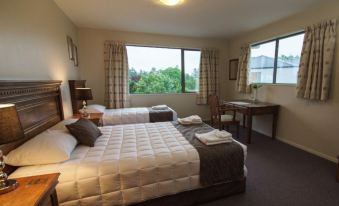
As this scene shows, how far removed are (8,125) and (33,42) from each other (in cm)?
156

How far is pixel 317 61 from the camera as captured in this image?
2748 mm

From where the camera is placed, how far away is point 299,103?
315 cm

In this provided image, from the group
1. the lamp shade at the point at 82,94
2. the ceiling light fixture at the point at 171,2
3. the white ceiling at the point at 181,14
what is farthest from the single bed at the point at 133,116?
the ceiling light fixture at the point at 171,2

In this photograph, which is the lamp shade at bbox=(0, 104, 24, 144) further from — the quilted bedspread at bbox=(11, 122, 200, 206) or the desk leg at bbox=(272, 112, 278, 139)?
the desk leg at bbox=(272, 112, 278, 139)

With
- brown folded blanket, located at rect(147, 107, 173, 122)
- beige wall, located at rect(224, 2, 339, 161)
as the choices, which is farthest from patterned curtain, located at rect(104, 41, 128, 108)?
beige wall, located at rect(224, 2, 339, 161)

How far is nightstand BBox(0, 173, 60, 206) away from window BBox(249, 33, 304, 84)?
395 cm

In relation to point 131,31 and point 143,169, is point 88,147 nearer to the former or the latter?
point 143,169

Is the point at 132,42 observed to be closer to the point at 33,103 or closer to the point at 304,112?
the point at 33,103

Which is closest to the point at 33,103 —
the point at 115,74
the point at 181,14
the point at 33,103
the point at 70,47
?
the point at 33,103

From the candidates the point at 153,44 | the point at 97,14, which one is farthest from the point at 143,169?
the point at 153,44

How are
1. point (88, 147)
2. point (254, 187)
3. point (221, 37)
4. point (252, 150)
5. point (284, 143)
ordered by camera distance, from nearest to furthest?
point (88, 147) < point (254, 187) < point (252, 150) < point (284, 143) < point (221, 37)

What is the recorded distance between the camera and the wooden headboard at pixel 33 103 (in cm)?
145

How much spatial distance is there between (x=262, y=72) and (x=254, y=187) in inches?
113

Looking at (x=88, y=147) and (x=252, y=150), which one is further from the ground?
(x=88, y=147)
